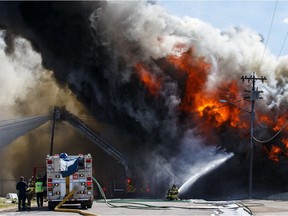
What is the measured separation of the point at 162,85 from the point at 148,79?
4.00ft

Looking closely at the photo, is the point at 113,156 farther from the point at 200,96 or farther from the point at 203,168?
the point at 200,96

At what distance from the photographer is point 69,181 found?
27203 millimetres

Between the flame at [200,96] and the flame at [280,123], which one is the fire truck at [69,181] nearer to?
the flame at [200,96]

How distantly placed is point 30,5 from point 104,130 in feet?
42.0

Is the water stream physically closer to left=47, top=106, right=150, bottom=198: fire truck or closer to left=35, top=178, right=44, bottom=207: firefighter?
left=47, top=106, right=150, bottom=198: fire truck

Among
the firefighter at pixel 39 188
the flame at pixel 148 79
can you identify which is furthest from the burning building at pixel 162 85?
the firefighter at pixel 39 188

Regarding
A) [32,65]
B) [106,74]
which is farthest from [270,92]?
[32,65]

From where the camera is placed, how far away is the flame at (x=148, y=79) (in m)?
44.6

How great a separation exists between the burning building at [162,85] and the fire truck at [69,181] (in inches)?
710

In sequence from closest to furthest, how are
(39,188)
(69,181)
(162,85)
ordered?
(69,181)
(39,188)
(162,85)

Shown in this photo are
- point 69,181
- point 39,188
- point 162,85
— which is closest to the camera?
point 69,181

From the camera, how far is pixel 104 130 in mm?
50125

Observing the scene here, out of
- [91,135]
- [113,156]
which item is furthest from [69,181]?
[91,135]

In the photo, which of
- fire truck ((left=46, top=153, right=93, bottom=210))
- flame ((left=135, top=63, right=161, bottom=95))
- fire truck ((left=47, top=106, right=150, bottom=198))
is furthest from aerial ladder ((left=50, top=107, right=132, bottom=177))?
fire truck ((left=46, top=153, right=93, bottom=210))
